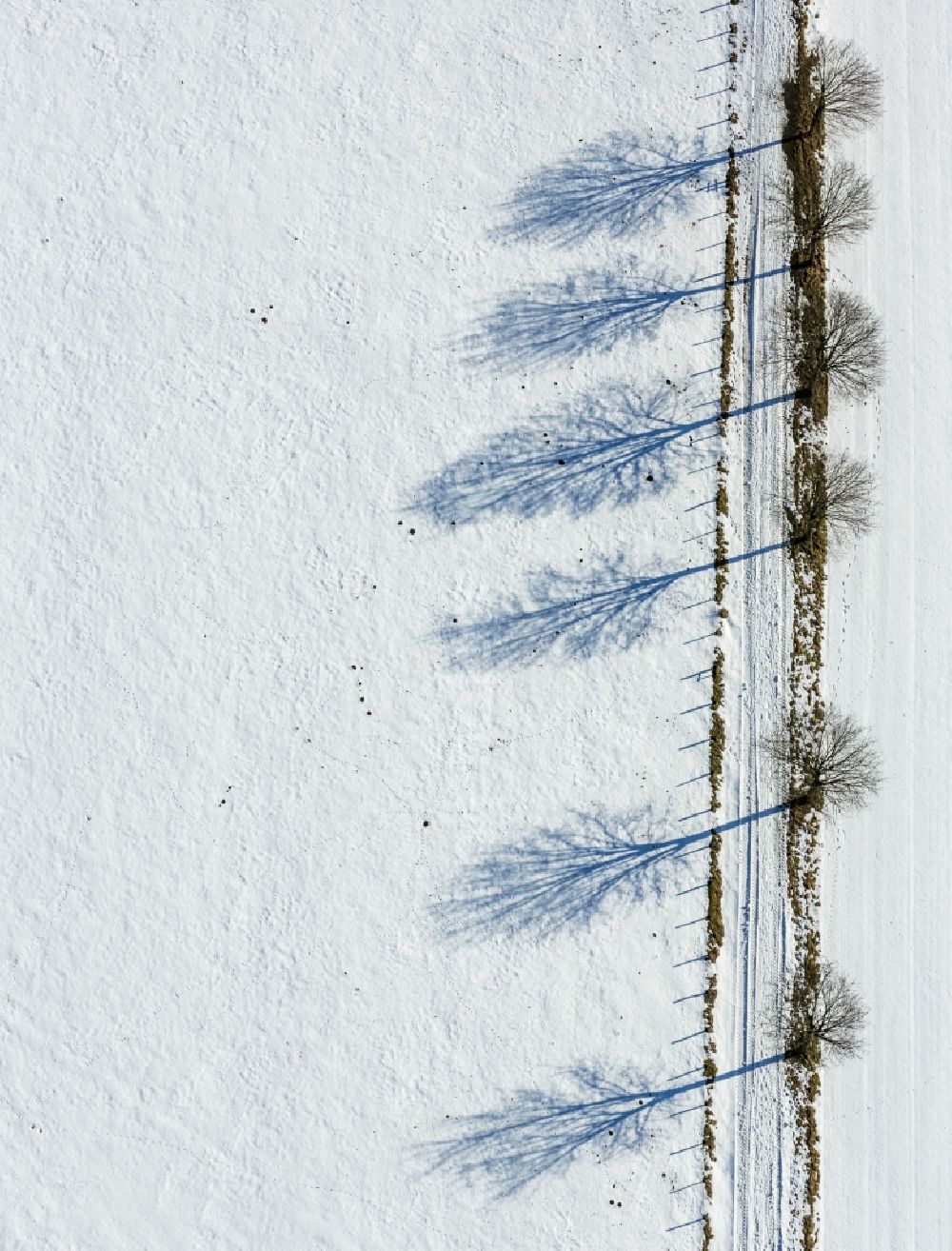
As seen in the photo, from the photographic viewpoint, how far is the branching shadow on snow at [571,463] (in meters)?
12.3

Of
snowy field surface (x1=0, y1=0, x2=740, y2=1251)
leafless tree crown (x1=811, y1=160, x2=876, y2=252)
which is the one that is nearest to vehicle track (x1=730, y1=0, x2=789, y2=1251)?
snowy field surface (x1=0, y1=0, x2=740, y2=1251)

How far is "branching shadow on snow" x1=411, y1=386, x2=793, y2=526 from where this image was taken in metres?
12.3

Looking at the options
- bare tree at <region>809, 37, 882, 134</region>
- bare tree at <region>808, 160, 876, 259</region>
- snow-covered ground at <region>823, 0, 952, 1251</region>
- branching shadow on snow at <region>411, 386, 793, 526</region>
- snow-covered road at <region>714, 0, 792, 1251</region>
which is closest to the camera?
snow-covered road at <region>714, 0, 792, 1251</region>

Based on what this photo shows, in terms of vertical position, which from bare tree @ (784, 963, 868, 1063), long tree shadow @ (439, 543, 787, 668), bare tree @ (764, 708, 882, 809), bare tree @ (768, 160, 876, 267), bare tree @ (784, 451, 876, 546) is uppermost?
bare tree @ (768, 160, 876, 267)

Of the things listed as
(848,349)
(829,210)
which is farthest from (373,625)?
(829,210)

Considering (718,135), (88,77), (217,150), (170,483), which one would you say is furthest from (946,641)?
(88,77)

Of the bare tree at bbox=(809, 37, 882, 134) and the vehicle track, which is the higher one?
the bare tree at bbox=(809, 37, 882, 134)

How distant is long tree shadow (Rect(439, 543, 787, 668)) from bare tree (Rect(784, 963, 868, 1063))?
4.59 m

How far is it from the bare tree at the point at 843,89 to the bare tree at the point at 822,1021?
1069cm

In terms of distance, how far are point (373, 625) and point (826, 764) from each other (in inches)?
224

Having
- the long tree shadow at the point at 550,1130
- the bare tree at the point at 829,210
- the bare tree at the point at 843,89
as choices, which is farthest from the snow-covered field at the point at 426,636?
the bare tree at the point at 843,89

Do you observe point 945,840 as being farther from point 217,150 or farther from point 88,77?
point 88,77

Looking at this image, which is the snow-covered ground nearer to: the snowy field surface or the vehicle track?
the snowy field surface

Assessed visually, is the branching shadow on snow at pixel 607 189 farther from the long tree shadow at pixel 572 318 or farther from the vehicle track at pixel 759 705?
the vehicle track at pixel 759 705
